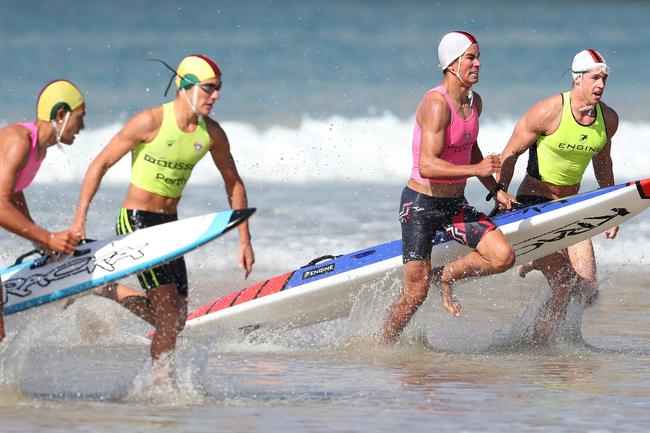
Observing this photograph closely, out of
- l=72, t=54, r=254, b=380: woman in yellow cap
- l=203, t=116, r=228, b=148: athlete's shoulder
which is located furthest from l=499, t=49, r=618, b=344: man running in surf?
l=72, t=54, r=254, b=380: woman in yellow cap

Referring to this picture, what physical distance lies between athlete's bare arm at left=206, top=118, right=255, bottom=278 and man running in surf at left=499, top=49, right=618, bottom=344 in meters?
2.32

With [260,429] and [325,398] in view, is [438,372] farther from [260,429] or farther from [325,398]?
[260,429]

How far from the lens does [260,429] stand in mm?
6375

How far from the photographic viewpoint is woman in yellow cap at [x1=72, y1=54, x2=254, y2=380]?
23.2 ft

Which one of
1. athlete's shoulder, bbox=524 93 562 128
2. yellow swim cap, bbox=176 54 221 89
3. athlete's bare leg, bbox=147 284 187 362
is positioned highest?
athlete's shoulder, bbox=524 93 562 128

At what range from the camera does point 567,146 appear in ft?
29.5

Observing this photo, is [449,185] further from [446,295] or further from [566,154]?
[566,154]

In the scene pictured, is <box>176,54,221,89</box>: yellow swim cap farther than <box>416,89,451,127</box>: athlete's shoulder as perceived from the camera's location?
No

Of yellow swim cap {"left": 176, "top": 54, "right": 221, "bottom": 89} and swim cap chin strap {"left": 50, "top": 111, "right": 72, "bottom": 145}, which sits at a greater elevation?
yellow swim cap {"left": 176, "top": 54, "right": 221, "bottom": 89}

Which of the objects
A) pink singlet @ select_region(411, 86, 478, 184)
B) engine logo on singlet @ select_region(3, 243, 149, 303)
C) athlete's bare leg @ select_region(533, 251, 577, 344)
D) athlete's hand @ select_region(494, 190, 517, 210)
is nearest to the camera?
engine logo on singlet @ select_region(3, 243, 149, 303)

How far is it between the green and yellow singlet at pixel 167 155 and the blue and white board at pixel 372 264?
2.25 meters

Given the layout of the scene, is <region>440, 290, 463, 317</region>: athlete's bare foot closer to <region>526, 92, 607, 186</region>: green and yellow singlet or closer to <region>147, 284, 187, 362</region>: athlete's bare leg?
<region>526, 92, 607, 186</region>: green and yellow singlet

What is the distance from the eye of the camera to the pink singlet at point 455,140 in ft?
27.2

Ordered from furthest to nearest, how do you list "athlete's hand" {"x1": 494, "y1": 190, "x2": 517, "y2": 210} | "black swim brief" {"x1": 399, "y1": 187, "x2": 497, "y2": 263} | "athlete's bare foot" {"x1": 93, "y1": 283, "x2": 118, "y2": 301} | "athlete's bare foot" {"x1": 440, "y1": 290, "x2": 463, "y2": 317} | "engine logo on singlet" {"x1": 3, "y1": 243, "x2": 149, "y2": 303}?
"athlete's bare foot" {"x1": 440, "y1": 290, "x2": 463, "y2": 317} → "athlete's hand" {"x1": 494, "y1": 190, "x2": 517, "y2": 210} → "black swim brief" {"x1": 399, "y1": 187, "x2": 497, "y2": 263} → "athlete's bare foot" {"x1": 93, "y1": 283, "x2": 118, "y2": 301} → "engine logo on singlet" {"x1": 3, "y1": 243, "x2": 149, "y2": 303}
